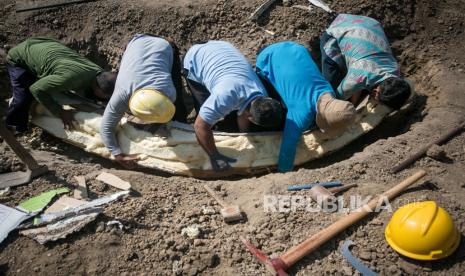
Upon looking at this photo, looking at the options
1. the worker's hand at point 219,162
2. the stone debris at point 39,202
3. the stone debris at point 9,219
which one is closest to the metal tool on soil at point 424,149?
the worker's hand at point 219,162

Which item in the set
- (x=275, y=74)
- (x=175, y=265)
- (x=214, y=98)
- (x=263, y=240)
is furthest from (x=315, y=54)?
(x=175, y=265)

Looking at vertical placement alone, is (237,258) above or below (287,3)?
below

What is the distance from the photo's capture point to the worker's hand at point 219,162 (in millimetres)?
3281

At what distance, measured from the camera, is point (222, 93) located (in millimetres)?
2938

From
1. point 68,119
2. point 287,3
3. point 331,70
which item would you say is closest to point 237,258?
point 331,70

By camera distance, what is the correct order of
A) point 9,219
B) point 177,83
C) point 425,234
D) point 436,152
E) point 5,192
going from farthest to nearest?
point 177,83
point 436,152
point 5,192
point 9,219
point 425,234

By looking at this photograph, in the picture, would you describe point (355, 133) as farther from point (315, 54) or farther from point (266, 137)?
point (315, 54)

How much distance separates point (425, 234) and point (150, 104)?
87.5 inches

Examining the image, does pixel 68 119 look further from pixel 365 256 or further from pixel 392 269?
pixel 392 269

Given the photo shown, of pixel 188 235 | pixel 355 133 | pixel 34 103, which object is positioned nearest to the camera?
pixel 188 235

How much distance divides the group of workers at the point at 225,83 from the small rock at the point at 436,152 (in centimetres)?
59

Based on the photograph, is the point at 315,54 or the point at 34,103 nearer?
the point at 34,103

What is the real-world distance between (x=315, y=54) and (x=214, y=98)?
6.87ft

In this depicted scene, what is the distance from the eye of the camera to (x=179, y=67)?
3.71 metres
